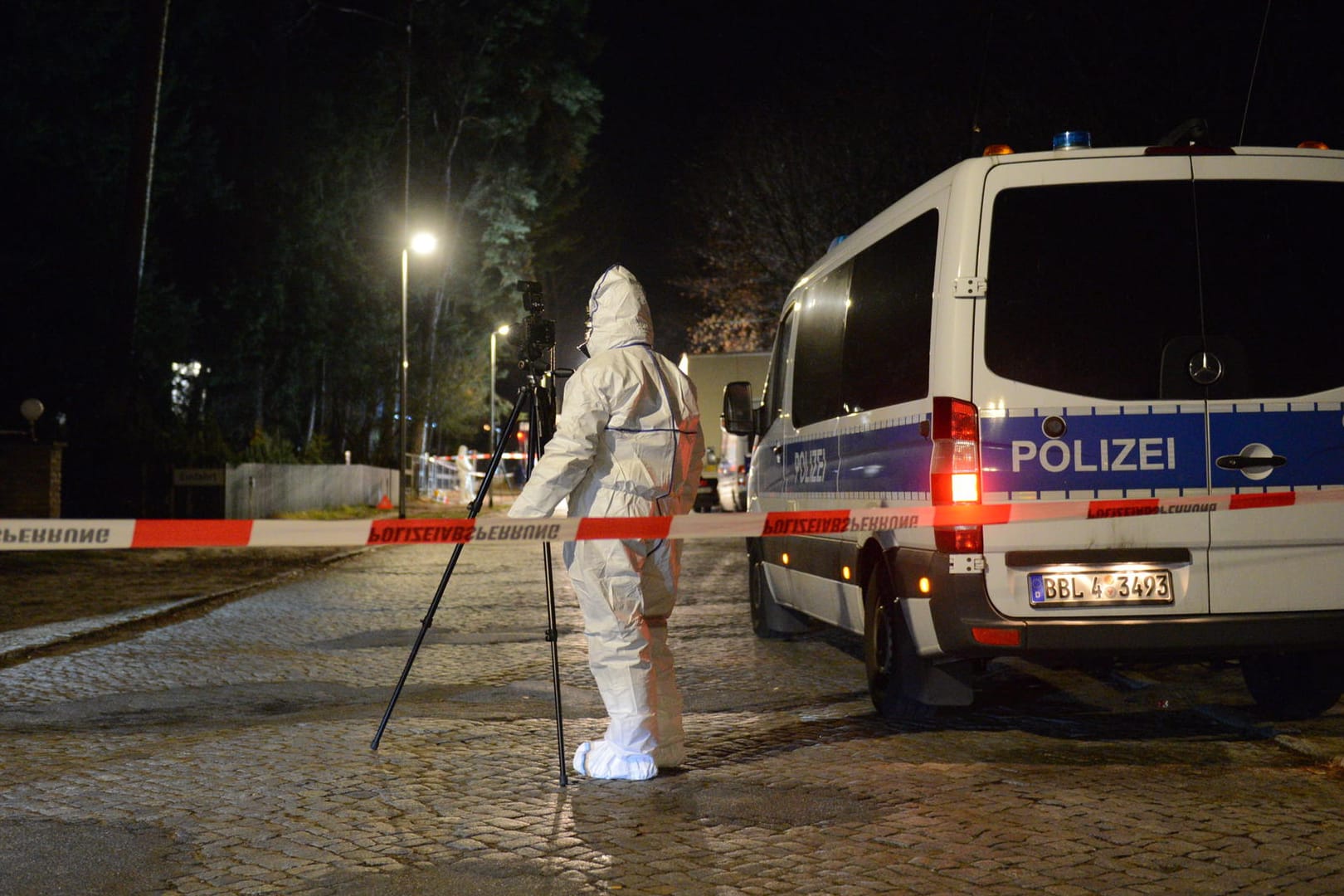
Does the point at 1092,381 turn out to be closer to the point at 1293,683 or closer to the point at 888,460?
the point at 888,460

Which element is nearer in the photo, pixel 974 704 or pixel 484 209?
pixel 974 704

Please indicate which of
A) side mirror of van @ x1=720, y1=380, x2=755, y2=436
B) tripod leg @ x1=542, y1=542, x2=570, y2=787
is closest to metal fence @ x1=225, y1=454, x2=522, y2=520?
side mirror of van @ x1=720, y1=380, x2=755, y2=436

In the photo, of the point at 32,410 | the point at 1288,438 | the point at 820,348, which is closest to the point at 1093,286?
the point at 1288,438

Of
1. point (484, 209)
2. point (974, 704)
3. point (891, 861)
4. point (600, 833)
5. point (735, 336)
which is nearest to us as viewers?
point (891, 861)

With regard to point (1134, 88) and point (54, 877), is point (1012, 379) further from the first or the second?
point (1134, 88)

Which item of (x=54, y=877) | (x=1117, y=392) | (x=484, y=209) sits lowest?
(x=54, y=877)

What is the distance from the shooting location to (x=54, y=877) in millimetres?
4527

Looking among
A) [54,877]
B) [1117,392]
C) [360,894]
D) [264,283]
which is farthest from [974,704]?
[264,283]

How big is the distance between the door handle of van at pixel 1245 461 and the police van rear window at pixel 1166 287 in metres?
0.25

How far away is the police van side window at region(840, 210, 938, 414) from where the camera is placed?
6.45 metres

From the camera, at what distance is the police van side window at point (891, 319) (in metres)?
6.45

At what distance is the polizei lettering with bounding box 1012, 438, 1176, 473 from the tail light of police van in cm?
17

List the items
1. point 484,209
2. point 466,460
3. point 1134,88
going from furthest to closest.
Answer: point 466,460, point 484,209, point 1134,88

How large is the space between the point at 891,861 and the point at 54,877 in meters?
2.51
